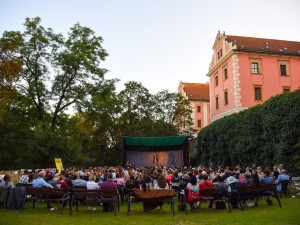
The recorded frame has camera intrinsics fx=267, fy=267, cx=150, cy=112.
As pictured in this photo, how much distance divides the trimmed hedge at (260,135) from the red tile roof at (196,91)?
3120 cm

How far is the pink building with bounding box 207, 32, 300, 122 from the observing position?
2691cm

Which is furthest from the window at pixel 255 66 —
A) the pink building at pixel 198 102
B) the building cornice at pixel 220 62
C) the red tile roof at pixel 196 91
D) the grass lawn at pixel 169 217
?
the red tile roof at pixel 196 91

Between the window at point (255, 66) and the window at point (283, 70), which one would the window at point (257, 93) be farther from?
the window at point (283, 70)

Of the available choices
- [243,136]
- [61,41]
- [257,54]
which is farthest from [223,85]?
[61,41]

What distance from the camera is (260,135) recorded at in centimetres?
1719

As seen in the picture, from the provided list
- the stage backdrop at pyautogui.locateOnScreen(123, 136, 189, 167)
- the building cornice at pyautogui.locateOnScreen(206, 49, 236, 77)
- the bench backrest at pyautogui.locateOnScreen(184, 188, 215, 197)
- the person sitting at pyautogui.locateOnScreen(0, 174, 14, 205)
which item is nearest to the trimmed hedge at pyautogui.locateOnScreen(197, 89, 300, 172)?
the stage backdrop at pyautogui.locateOnScreen(123, 136, 189, 167)

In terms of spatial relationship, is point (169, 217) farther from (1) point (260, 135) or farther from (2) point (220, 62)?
(2) point (220, 62)

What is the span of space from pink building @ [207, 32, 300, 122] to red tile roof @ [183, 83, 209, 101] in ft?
83.2

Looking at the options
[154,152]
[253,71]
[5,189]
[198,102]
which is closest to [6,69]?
[5,189]

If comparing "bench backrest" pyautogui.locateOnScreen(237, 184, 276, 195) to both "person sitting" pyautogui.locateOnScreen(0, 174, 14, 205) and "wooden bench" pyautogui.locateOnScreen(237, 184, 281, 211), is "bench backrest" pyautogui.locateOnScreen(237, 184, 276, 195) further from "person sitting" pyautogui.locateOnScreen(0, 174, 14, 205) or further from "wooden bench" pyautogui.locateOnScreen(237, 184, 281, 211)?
"person sitting" pyautogui.locateOnScreen(0, 174, 14, 205)

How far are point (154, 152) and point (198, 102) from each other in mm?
26284

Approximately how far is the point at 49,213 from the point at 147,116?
29.9 meters

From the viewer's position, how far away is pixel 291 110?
46.3 ft

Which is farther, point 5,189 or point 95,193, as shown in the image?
point 5,189
